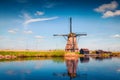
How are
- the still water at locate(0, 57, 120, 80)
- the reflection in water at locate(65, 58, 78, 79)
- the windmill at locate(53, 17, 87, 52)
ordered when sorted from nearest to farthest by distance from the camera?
1. the still water at locate(0, 57, 120, 80)
2. the reflection in water at locate(65, 58, 78, 79)
3. the windmill at locate(53, 17, 87, 52)

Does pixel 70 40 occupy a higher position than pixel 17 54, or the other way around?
pixel 70 40

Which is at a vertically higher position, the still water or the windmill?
the windmill

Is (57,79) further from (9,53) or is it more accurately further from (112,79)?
(9,53)

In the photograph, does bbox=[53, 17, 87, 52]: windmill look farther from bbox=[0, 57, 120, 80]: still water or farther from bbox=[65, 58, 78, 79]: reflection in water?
bbox=[0, 57, 120, 80]: still water

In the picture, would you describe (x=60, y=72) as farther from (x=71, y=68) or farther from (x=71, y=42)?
(x=71, y=42)

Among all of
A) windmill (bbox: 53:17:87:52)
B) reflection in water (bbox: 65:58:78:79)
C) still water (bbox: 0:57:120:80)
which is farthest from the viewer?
windmill (bbox: 53:17:87:52)

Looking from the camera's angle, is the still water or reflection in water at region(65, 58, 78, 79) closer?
the still water

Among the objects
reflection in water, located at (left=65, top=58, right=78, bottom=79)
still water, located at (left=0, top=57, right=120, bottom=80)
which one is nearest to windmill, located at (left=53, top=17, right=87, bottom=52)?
reflection in water, located at (left=65, top=58, right=78, bottom=79)

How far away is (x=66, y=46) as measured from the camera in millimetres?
70438

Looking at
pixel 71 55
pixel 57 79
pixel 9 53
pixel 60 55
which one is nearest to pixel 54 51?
pixel 60 55

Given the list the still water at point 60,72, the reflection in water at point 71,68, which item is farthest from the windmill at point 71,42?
the still water at point 60,72

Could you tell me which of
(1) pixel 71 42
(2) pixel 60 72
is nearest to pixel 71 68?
(2) pixel 60 72

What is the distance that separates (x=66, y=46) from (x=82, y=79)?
46.9 m

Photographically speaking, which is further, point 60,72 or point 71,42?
point 71,42
